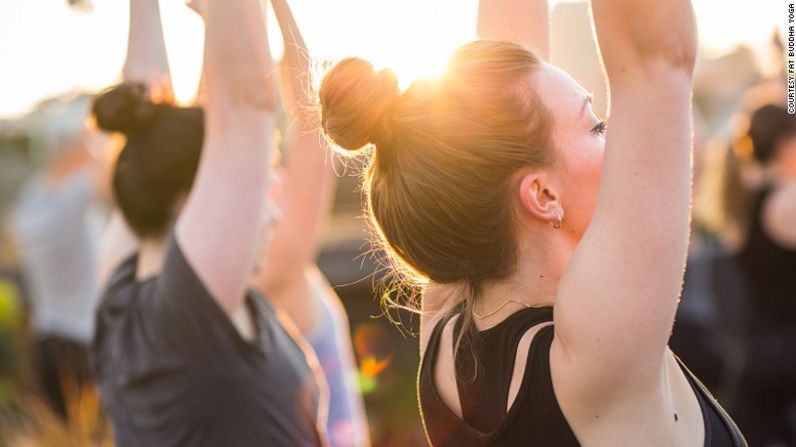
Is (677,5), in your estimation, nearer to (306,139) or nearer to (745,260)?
(306,139)

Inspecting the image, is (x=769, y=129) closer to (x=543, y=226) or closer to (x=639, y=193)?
(x=543, y=226)

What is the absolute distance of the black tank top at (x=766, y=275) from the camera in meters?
4.12

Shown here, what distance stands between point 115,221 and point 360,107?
1.56 meters

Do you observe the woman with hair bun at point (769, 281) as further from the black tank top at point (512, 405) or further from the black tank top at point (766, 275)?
the black tank top at point (512, 405)

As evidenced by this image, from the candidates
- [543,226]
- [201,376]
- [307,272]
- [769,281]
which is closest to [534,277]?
[543,226]

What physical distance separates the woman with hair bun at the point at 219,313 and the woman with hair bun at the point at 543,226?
500mm

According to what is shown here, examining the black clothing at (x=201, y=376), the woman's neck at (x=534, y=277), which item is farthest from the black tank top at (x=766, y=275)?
the woman's neck at (x=534, y=277)

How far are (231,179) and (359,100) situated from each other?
633 mm

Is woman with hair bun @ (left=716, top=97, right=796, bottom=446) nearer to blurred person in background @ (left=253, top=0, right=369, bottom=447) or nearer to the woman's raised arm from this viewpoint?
blurred person in background @ (left=253, top=0, right=369, bottom=447)

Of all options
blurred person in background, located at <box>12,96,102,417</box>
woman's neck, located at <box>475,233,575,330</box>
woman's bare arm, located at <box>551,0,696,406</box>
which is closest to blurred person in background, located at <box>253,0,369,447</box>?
woman's neck, located at <box>475,233,575,330</box>

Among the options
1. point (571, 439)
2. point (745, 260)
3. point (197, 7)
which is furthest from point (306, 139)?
point (745, 260)

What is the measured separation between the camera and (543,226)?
5.00ft

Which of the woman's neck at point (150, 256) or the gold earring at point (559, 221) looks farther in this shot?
the woman's neck at point (150, 256)

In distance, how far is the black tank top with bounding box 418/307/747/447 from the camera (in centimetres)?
138
